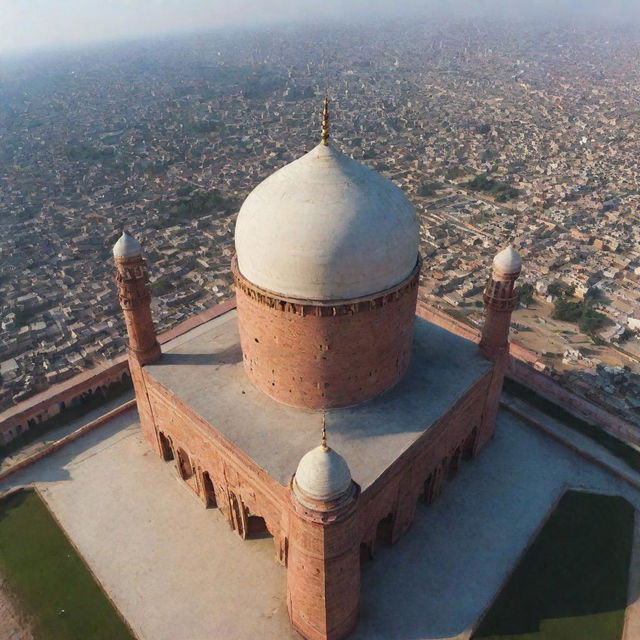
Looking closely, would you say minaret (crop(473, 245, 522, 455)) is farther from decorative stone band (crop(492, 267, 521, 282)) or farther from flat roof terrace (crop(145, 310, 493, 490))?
flat roof terrace (crop(145, 310, 493, 490))

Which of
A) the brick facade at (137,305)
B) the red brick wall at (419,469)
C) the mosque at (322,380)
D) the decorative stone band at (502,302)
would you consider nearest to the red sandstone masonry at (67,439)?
the mosque at (322,380)

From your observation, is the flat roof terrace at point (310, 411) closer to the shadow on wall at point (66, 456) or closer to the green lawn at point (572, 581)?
the shadow on wall at point (66, 456)

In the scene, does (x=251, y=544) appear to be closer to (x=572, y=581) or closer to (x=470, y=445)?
(x=470, y=445)

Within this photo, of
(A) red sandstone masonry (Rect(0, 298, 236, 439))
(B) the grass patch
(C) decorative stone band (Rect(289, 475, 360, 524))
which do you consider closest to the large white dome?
(C) decorative stone band (Rect(289, 475, 360, 524))

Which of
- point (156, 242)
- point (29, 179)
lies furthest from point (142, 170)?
point (156, 242)

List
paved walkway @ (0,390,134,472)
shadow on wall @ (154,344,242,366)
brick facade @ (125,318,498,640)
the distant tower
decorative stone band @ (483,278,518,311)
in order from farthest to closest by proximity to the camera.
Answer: paved walkway @ (0,390,134,472) → shadow on wall @ (154,344,242,366) → decorative stone band @ (483,278,518,311) → brick facade @ (125,318,498,640) → the distant tower

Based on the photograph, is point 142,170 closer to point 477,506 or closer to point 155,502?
point 155,502

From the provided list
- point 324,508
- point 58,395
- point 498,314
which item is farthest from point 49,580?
point 498,314
